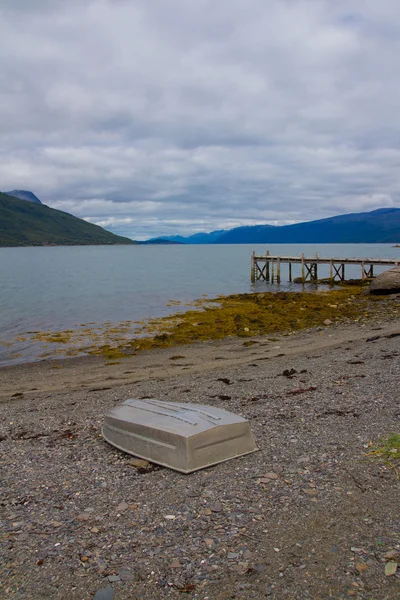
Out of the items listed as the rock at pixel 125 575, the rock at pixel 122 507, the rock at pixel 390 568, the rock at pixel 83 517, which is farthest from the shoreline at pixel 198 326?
the rock at pixel 390 568

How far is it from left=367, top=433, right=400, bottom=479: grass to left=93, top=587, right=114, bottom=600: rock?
13.1ft

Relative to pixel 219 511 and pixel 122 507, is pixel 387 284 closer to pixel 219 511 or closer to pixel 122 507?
pixel 219 511

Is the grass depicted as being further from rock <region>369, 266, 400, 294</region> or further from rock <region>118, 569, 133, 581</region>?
rock <region>369, 266, 400, 294</region>

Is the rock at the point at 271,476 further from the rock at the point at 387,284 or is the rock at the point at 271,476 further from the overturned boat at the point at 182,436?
the rock at the point at 387,284

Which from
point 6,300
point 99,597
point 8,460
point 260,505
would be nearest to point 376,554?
point 260,505

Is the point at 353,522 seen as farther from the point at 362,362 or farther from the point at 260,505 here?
the point at 362,362

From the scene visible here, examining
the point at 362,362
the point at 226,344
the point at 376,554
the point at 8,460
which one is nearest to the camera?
the point at 376,554

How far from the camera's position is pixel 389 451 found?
6.78 metres

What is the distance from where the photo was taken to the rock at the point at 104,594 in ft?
13.7

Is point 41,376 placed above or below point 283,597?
below

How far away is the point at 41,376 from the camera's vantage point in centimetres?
1758

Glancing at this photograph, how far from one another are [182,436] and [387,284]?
1254 inches

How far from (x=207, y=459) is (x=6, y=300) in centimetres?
3986

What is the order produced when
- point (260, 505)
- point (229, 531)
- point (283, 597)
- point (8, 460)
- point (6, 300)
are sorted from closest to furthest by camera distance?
point (283, 597) < point (229, 531) < point (260, 505) < point (8, 460) < point (6, 300)
